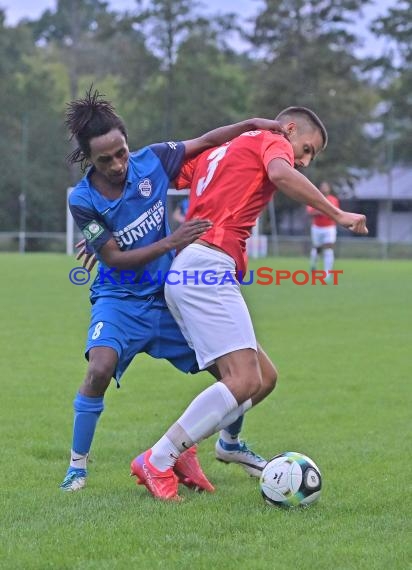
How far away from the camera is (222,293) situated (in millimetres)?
4750

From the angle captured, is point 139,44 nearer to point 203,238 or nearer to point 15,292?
point 15,292

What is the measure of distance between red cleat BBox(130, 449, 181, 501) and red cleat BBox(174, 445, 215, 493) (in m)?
0.22

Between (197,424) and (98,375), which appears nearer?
(197,424)

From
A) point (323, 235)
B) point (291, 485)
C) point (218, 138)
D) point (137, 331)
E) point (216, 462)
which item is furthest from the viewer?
point (323, 235)

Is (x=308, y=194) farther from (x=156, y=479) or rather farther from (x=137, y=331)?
(x=156, y=479)

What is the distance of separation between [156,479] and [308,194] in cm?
153

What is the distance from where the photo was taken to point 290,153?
474 centimetres

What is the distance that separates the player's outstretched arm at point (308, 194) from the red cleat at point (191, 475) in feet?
4.60

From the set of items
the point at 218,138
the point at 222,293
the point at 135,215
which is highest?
the point at 218,138

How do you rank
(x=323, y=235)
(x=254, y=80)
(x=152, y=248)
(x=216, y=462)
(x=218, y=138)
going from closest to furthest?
(x=152, y=248), (x=218, y=138), (x=216, y=462), (x=323, y=235), (x=254, y=80)

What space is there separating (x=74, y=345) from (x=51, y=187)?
28.4 meters

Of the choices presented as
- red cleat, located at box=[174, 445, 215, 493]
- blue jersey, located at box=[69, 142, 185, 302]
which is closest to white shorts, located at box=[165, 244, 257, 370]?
blue jersey, located at box=[69, 142, 185, 302]

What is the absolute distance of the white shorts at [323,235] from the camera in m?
23.0

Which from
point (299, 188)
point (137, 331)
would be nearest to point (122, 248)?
point (137, 331)
